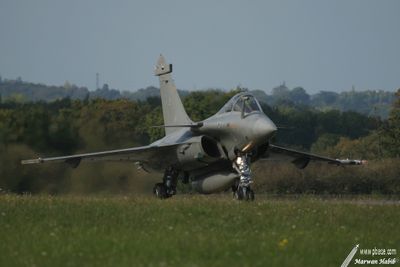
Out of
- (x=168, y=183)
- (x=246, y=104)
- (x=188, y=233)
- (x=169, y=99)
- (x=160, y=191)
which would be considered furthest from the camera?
(x=169, y=99)

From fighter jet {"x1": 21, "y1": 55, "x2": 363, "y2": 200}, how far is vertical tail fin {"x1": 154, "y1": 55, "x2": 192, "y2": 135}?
5 cm

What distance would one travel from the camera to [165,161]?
82.4 ft

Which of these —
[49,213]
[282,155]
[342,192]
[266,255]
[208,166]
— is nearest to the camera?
[266,255]

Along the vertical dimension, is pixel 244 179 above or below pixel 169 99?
below

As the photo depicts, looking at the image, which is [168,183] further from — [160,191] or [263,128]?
[263,128]

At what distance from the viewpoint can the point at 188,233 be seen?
13.3 m

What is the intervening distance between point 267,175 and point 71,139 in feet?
24.7

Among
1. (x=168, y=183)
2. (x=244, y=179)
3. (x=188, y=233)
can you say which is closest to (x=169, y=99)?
(x=168, y=183)

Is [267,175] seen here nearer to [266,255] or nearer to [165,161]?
[165,161]

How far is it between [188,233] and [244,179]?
8.24 metres

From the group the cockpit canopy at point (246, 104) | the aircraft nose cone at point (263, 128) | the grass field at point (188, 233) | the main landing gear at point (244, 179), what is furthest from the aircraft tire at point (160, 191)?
the grass field at point (188, 233)

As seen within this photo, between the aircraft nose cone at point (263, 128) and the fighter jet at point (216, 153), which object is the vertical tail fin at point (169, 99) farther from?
the aircraft nose cone at point (263, 128)

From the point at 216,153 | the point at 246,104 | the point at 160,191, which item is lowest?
the point at 160,191

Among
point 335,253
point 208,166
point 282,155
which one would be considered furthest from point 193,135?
point 335,253
